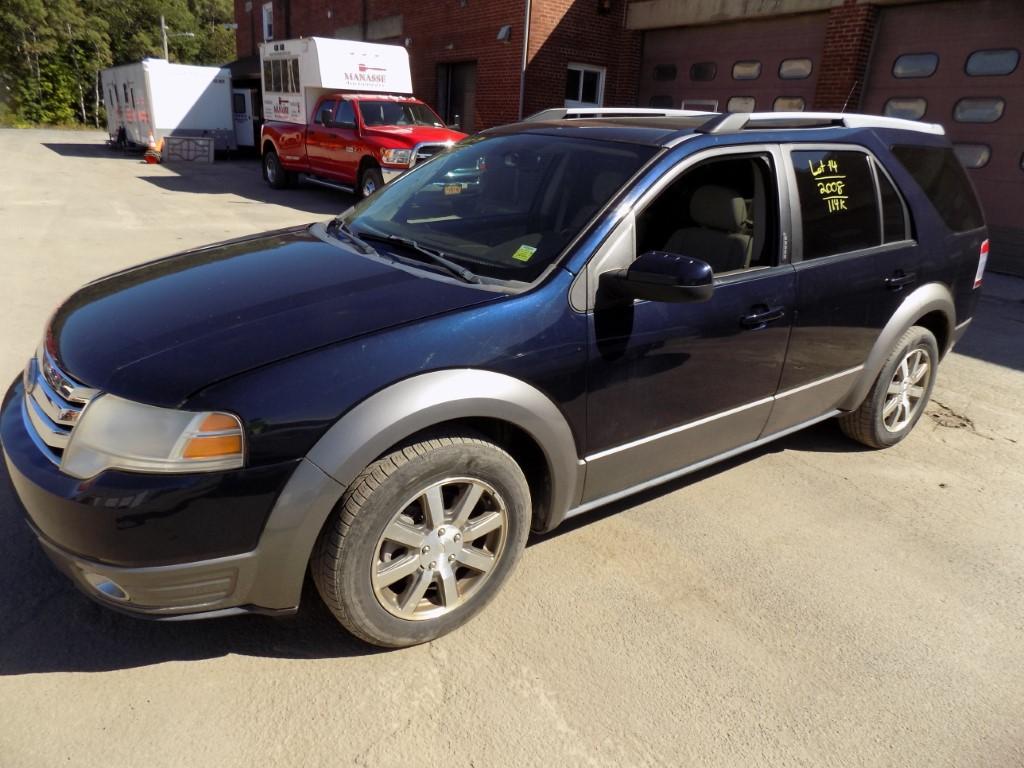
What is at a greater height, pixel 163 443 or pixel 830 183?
pixel 830 183

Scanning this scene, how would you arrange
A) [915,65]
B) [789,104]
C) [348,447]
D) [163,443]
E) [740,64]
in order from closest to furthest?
[163,443] → [348,447] → [915,65] → [789,104] → [740,64]

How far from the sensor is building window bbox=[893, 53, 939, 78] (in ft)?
33.2

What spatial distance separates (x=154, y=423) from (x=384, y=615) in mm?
944

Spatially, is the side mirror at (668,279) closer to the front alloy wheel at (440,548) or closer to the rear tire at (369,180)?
the front alloy wheel at (440,548)

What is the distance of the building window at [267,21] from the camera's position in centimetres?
2884

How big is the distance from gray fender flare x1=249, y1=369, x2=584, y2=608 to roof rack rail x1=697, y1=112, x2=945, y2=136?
5.05 ft

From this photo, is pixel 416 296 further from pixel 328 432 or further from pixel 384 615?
pixel 384 615

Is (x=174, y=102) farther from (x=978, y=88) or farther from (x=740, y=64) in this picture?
(x=978, y=88)

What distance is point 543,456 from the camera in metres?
2.68

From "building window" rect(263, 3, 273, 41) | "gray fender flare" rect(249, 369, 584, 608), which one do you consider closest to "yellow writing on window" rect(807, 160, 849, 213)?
"gray fender flare" rect(249, 369, 584, 608)

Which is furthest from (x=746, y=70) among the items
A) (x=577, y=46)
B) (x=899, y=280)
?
(x=899, y=280)

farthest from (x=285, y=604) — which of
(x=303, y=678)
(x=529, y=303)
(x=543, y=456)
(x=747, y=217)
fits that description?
(x=747, y=217)

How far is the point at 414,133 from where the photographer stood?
41.0ft

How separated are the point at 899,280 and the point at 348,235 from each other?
2.75 m
